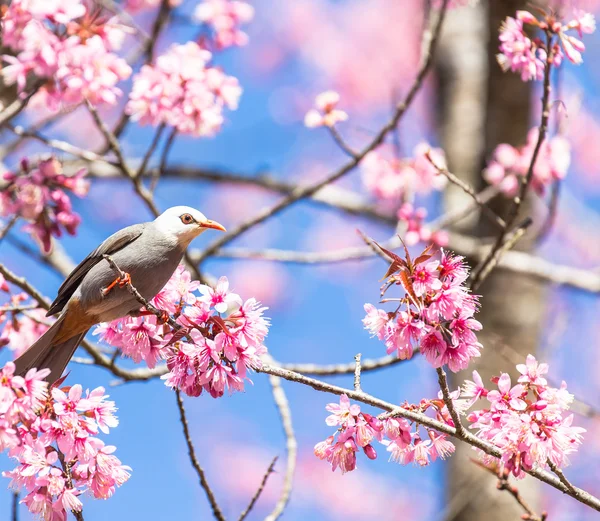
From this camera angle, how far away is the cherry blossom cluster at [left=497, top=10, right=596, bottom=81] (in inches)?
109

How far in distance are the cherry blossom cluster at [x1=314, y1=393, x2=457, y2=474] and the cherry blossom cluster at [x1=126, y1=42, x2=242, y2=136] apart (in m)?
2.03

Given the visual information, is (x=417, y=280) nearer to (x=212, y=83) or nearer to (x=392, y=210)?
(x=212, y=83)

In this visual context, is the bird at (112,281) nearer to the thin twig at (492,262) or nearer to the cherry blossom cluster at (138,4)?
the thin twig at (492,262)

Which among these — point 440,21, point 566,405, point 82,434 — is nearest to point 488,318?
point 440,21

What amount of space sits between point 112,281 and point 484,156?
153 inches

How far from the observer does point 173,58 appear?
12.3ft

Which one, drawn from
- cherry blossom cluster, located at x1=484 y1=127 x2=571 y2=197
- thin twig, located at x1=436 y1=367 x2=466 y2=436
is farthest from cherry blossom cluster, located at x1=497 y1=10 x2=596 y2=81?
thin twig, located at x1=436 y1=367 x2=466 y2=436

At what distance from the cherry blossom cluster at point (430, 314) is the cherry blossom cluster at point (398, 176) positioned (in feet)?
9.32

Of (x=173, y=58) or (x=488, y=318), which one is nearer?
(x=173, y=58)

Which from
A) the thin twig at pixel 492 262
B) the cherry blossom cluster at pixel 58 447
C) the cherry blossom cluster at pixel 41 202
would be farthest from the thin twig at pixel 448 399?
the cherry blossom cluster at pixel 41 202

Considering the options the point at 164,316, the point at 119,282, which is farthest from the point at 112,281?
the point at 164,316

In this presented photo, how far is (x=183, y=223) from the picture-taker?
121 inches

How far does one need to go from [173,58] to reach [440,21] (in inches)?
51.7

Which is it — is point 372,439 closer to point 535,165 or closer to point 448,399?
point 448,399
